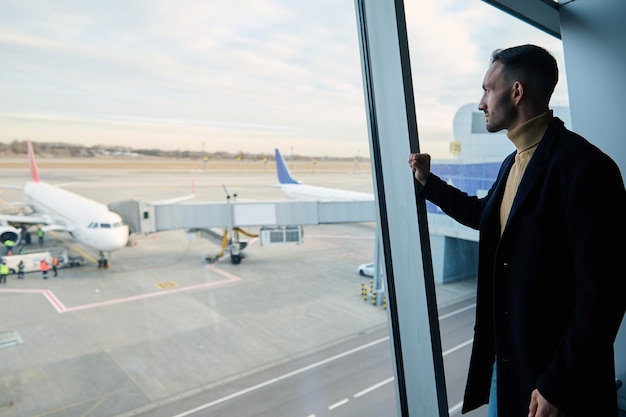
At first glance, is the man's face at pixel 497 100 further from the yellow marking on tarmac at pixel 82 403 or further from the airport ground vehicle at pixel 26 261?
the airport ground vehicle at pixel 26 261

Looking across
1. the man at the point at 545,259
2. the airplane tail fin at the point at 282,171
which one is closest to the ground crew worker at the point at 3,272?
the airplane tail fin at the point at 282,171

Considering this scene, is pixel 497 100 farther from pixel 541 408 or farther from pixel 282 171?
pixel 282 171

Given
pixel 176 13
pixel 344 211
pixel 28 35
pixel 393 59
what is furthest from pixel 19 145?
pixel 344 211

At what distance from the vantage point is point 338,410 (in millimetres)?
2082

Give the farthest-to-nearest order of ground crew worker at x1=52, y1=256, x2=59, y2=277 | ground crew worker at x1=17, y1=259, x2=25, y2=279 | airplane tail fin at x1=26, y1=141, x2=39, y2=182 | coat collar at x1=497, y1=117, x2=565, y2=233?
ground crew worker at x1=52, y1=256, x2=59, y2=277, ground crew worker at x1=17, y1=259, x2=25, y2=279, airplane tail fin at x1=26, y1=141, x2=39, y2=182, coat collar at x1=497, y1=117, x2=565, y2=233

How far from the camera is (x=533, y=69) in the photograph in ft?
3.16

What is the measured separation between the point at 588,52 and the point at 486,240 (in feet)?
6.16

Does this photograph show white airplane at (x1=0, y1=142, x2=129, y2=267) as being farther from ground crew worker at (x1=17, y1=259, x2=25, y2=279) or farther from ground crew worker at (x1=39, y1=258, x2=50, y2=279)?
ground crew worker at (x1=39, y1=258, x2=50, y2=279)

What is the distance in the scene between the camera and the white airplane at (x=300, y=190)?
2.19 m

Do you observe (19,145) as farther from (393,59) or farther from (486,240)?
(486,240)

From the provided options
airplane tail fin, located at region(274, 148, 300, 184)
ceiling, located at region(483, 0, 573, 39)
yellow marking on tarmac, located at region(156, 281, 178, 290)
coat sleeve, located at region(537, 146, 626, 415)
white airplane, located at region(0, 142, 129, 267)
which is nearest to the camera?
coat sleeve, located at region(537, 146, 626, 415)

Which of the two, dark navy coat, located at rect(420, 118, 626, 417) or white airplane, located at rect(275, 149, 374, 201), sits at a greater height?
white airplane, located at rect(275, 149, 374, 201)

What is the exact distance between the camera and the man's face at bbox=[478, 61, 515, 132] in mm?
1004

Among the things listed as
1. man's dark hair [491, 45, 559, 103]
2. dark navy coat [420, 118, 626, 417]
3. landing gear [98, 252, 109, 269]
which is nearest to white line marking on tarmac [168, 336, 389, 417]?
dark navy coat [420, 118, 626, 417]
